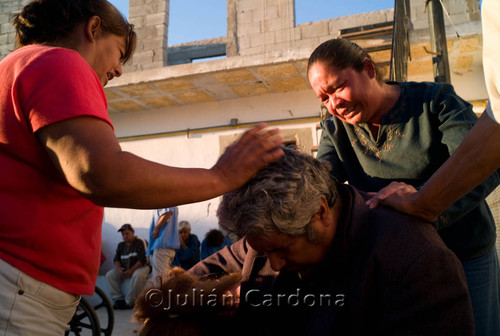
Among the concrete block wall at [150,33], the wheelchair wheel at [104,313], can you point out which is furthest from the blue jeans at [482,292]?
the concrete block wall at [150,33]

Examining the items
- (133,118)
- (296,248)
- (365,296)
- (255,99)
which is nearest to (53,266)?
(296,248)

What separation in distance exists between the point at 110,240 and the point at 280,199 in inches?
345

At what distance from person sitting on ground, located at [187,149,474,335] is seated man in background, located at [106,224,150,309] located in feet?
23.2

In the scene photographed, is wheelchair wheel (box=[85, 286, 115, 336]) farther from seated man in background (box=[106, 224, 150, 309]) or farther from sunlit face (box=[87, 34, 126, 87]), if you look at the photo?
sunlit face (box=[87, 34, 126, 87])

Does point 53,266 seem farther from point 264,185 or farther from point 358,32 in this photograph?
point 358,32

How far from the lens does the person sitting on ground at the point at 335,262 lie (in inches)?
53.3

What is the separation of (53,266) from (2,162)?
0.34 metres

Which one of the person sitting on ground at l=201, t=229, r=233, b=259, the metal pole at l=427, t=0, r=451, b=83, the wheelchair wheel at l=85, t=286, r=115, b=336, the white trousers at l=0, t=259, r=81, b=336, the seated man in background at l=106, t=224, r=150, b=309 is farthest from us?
the seated man in background at l=106, t=224, r=150, b=309

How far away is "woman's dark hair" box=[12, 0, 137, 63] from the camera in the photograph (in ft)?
5.12

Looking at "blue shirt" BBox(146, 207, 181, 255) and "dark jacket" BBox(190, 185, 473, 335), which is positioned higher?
"dark jacket" BBox(190, 185, 473, 335)

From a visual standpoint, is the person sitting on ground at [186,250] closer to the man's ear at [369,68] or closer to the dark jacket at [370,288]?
the dark jacket at [370,288]

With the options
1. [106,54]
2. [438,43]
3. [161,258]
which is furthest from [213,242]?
[106,54]

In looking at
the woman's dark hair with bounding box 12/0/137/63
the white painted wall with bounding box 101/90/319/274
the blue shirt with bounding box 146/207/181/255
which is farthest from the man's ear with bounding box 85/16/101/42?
the white painted wall with bounding box 101/90/319/274

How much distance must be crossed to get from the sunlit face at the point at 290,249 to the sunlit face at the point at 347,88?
68 cm
